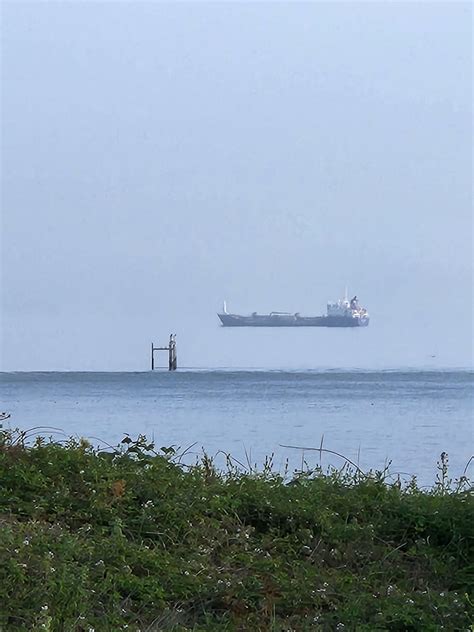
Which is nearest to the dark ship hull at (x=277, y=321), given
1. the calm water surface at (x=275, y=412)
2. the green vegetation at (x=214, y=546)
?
the calm water surface at (x=275, y=412)

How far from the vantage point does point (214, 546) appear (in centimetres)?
645

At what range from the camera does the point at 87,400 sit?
166ft

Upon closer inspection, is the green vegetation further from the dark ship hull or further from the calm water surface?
the dark ship hull

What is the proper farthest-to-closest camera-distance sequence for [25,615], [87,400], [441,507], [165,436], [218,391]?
[218,391] → [87,400] → [165,436] → [441,507] → [25,615]

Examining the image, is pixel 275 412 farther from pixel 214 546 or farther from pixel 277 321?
pixel 277 321

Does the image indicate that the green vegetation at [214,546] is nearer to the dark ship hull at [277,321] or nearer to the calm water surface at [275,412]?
the calm water surface at [275,412]

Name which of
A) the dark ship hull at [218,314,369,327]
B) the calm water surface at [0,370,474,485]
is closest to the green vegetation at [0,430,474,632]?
the calm water surface at [0,370,474,485]

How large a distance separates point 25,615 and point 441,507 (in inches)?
110

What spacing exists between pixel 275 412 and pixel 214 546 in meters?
32.9

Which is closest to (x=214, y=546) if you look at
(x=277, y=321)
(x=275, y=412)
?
(x=275, y=412)

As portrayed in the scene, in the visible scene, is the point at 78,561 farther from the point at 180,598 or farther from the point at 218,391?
the point at 218,391

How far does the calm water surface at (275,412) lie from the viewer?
70.1 feet

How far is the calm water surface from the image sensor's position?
70.1 feet

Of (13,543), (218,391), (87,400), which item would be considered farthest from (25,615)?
(218,391)
